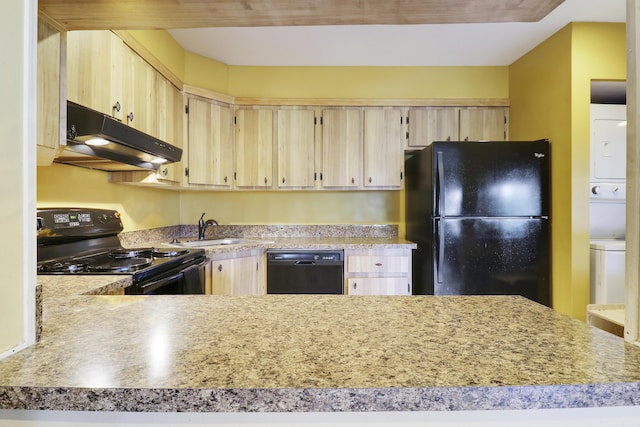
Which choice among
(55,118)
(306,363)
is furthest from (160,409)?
(55,118)

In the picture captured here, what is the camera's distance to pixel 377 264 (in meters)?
2.86

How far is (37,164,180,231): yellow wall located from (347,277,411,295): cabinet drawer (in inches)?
70.3

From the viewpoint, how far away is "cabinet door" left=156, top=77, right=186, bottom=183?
249cm

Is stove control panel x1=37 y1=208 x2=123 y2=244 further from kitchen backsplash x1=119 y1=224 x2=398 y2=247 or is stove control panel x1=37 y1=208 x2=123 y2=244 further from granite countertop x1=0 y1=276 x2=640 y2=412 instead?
kitchen backsplash x1=119 y1=224 x2=398 y2=247

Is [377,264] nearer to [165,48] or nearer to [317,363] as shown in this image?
[317,363]

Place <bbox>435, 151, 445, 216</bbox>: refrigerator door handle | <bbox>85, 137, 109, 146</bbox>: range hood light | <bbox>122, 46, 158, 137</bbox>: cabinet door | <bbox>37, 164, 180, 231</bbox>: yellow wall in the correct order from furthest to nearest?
<bbox>435, 151, 445, 216</bbox>: refrigerator door handle < <bbox>122, 46, 158, 137</bbox>: cabinet door < <bbox>37, 164, 180, 231</bbox>: yellow wall < <bbox>85, 137, 109, 146</bbox>: range hood light

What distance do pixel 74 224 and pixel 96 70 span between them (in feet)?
2.73

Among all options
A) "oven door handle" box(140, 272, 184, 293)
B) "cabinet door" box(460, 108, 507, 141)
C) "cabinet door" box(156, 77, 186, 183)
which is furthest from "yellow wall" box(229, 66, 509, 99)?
"oven door handle" box(140, 272, 184, 293)

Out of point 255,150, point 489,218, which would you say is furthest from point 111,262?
point 489,218

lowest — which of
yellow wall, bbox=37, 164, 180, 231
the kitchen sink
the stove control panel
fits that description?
the kitchen sink

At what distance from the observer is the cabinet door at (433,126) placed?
3.18 meters

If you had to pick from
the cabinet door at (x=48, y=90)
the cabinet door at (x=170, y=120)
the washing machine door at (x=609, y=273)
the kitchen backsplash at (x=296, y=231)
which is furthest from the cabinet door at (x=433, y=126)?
the cabinet door at (x=48, y=90)

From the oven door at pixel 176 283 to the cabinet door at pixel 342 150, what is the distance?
144cm

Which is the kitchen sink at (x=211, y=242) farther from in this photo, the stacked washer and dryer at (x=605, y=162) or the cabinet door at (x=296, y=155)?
the stacked washer and dryer at (x=605, y=162)
